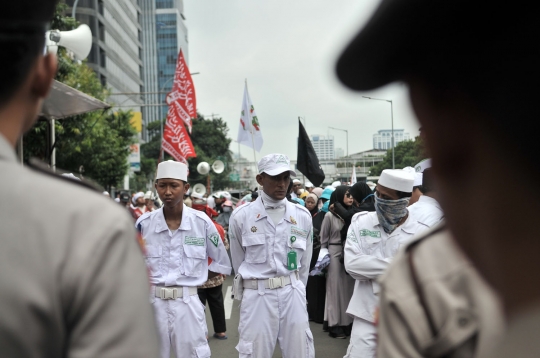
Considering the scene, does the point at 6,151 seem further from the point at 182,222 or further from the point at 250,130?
the point at 250,130

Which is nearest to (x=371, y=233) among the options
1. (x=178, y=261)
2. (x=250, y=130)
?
(x=178, y=261)

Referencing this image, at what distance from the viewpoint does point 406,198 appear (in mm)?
5332

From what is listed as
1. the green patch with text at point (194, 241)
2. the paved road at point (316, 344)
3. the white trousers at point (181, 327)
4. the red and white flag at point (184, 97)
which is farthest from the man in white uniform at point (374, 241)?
the red and white flag at point (184, 97)

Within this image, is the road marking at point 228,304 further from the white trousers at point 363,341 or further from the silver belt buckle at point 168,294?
the white trousers at point 363,341

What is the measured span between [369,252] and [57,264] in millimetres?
4313

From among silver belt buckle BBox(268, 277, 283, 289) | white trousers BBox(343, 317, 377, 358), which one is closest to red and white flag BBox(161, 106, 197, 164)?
silver belt buckle BBox(268, 277, 283, 289)

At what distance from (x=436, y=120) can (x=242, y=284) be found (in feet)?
16.7

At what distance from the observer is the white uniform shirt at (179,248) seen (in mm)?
5680

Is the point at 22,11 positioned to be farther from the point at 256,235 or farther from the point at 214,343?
the point at 214,343

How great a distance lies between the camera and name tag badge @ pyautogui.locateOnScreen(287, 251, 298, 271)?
5.91 metres

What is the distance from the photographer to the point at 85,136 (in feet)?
69.1

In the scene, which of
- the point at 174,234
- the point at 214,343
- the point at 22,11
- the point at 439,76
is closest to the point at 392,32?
the point at 439,76

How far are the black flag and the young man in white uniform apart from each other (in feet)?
13.1

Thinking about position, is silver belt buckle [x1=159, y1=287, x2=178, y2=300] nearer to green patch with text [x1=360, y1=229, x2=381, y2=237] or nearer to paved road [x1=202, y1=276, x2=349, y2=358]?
green patch with text [x1=360, y1=229, x2=381, y2=237]
